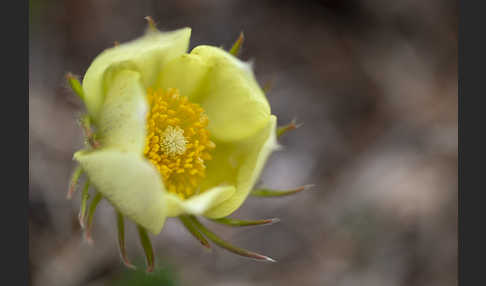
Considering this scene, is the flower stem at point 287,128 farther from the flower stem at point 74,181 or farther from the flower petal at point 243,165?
the flower stem at point 74,181

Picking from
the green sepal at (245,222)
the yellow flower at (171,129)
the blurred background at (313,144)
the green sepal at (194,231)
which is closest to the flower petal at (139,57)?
the yellow flower at (171,129)

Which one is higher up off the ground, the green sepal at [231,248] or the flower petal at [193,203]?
the flower petal at [193,203]

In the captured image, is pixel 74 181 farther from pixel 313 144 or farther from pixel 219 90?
pixel 313 144

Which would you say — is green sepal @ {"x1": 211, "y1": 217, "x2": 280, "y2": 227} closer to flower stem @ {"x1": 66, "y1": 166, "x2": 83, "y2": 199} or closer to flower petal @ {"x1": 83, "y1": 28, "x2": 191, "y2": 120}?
flower stem @ {"x1": 66, "y1": 166, "x2": 83, "y2": 199}

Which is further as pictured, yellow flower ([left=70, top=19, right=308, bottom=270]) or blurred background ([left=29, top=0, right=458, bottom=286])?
blurred background ([left=29, top=0, right=458, bottom=286])

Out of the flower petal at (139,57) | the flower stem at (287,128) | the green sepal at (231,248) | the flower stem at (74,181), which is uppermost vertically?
the flower petal at (139,57)

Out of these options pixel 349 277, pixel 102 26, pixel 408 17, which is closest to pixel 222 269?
pixel 349 277

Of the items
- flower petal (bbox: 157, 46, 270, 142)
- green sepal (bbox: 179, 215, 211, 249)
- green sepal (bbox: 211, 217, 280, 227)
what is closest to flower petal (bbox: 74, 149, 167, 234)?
green sepal (bbox: 179, 215, 211, 249)
